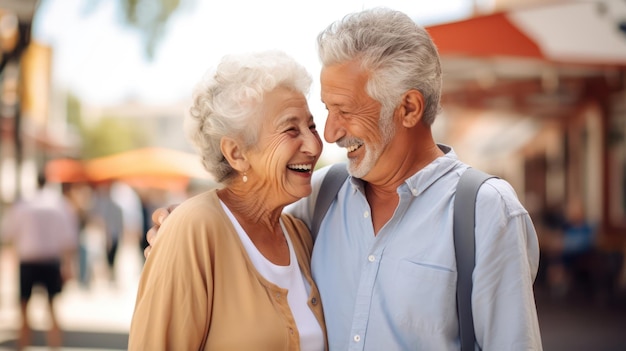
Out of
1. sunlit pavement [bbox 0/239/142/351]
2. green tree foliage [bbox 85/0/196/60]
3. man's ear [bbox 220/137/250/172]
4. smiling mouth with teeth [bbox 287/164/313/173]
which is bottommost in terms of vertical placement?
sunlit pavement [bbox 0/239/142/351]

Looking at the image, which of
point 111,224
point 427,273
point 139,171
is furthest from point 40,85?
point 427,273

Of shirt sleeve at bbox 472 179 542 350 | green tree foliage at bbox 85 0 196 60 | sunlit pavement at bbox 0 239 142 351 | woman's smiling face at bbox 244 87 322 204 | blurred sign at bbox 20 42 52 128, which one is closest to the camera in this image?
shirt sleeve at bbox 472 179 542 350

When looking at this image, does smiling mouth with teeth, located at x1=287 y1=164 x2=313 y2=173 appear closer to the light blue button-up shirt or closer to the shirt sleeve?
the light blue button-up shirt

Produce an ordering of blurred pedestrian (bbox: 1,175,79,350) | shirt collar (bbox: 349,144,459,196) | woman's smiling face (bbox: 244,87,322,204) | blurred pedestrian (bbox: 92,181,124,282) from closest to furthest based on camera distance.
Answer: shirt collar (bbox: 349,144,459,196), woman's smiling face (bbox: 244,87,322,204), blurred pedestrian (bbox: 1,175,79,350), blurred pedestrian (bbox: 92,181,124,282)

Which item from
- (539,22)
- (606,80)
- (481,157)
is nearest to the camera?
(539,22)

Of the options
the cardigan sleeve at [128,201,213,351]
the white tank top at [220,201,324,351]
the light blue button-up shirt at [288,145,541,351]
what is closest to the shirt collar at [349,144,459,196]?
the light blue button-up shirt at [288,145,541,351]

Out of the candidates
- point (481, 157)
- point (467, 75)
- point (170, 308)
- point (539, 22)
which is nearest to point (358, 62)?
point (170, 308)

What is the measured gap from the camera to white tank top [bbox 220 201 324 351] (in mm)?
2617

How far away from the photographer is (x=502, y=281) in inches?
92.2

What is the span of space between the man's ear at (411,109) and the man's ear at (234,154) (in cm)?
57

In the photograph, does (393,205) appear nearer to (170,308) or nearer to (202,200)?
(202,200)

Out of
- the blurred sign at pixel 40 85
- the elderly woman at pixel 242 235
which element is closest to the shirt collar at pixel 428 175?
the elderly woman at pixel 242 235

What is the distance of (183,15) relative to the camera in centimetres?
747

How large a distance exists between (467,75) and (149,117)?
10321 centimetres
